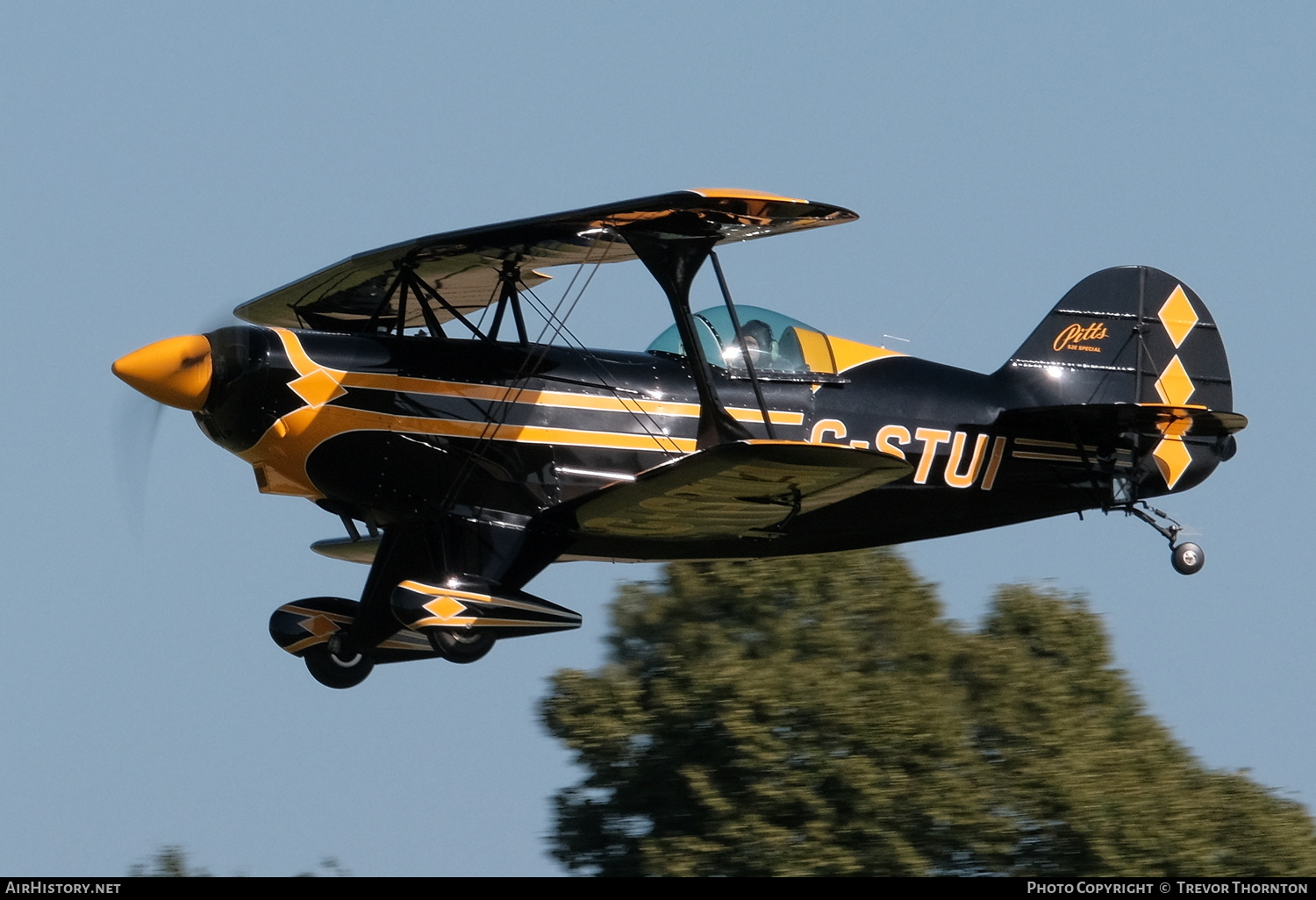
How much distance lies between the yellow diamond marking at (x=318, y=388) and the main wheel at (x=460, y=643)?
1546 mm

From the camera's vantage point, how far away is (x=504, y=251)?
1179cm

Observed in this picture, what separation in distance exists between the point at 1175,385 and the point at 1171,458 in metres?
0.75

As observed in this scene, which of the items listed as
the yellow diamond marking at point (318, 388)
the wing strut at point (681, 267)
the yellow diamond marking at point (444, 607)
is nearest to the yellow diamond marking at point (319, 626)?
the yellow diamond marking at point (444, 607)

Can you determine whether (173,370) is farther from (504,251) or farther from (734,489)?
(734,489)

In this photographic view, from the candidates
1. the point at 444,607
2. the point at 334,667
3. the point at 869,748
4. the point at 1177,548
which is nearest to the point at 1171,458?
the point at 1177,548

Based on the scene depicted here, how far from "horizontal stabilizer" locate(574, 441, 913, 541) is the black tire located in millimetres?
1694

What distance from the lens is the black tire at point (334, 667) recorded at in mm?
11953

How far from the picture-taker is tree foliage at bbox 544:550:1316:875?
18.9 meters

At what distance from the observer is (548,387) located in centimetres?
1159

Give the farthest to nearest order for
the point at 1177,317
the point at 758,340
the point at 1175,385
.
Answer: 1. the point at 1177,317
2. the point at 1175,385
3. the point at 758,340

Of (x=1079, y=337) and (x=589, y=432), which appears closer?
(x=589, y=432)

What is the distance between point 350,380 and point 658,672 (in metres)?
10.2

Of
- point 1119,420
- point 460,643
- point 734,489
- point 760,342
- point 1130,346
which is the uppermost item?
point 1130,346

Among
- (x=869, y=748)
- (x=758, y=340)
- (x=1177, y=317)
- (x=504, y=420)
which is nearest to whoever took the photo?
(x=504, y=420)
